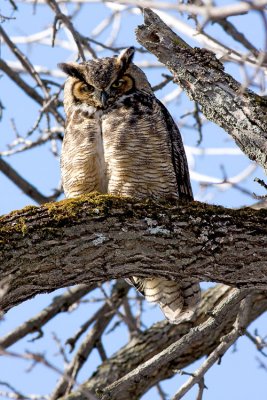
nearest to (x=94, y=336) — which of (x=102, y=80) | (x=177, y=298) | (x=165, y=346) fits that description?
(x=165, y=346)

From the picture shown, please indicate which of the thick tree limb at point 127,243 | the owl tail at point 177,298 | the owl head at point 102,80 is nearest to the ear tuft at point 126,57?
the owl head at point 102,80

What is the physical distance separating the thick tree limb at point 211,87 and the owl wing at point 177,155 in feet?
2.04

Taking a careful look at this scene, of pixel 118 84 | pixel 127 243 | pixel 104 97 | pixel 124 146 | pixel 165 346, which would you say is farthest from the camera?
pixel 165 346

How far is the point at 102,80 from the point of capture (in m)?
3.74

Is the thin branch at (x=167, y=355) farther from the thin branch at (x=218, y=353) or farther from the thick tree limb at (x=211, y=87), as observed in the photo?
the thick tree limb at (x=211, y=87)

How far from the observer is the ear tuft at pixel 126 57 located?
3.93 meters

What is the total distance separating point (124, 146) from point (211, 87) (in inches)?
25.9

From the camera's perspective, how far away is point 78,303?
15.7ft

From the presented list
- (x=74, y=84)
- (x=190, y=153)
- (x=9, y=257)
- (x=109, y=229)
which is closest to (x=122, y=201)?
(x=109, y=229)

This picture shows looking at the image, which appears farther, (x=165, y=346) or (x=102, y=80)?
(x=165, y=346)

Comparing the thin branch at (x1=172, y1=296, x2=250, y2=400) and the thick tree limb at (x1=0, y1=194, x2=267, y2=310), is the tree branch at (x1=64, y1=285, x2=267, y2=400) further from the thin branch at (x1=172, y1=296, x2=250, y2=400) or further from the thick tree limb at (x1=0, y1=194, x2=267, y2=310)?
the thick tree limb at (x1=0, y1=194, x2=267, y2=310)

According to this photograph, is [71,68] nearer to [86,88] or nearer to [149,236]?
[86,88]

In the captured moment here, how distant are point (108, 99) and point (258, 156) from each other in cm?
115

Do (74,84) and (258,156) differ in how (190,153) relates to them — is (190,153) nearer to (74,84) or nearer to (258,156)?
(74,84)
